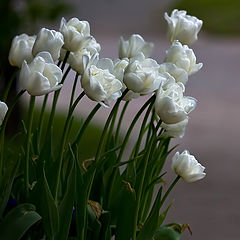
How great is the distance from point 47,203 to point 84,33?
0.27m

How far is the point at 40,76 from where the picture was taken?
1.12 metres

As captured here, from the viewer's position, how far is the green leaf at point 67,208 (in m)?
1.20

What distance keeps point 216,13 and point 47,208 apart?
11.5 meters

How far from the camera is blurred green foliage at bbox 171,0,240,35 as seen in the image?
11.4 metres

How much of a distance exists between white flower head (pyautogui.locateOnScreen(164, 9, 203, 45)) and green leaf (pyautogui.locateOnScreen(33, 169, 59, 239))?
1.17 ft

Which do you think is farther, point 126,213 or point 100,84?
point 126,213

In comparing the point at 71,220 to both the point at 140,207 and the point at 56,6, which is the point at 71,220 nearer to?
the point at 140,207

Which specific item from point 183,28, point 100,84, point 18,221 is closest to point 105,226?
point 18,221

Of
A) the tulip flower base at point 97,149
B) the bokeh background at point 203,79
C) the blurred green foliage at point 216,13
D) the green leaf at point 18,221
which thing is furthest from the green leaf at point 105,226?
the blurred green foliage at point 216,13

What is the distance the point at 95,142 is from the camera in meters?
5.43

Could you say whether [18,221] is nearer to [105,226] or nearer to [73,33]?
[105,226]

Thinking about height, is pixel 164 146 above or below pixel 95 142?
above

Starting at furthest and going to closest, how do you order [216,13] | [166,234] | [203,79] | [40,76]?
[216,13], [203,79], [166,234], [40,76]

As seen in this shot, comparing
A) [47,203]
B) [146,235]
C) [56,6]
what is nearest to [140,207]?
[146,235]
